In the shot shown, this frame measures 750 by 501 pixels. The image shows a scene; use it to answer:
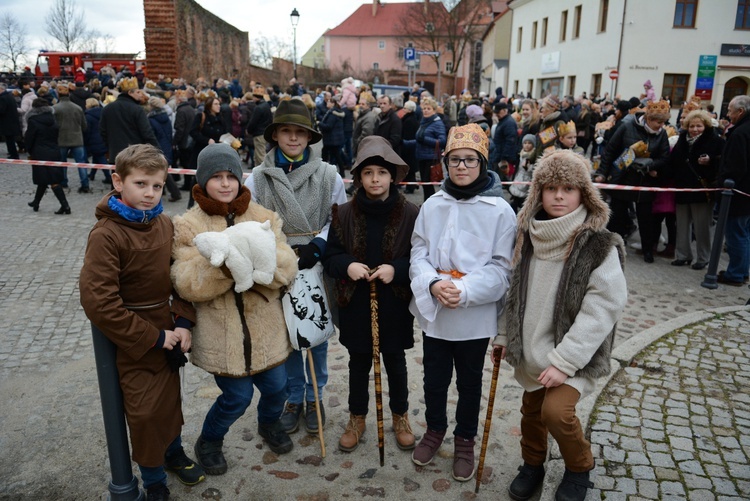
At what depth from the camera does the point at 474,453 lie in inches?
138

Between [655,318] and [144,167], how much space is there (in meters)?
5.27

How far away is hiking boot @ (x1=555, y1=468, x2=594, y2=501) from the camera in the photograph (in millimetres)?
2963

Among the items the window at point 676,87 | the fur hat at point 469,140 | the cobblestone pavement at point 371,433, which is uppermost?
the window at point 676,87

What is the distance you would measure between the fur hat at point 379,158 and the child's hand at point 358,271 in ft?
1.78

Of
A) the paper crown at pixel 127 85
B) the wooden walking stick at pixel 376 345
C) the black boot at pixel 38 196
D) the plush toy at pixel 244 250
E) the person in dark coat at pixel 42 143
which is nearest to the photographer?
the plush toy at pixel 244 250

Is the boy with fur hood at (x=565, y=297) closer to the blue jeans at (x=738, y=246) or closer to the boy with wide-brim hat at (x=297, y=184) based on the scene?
the boy with wide-brim hat at (x=297, y=184)

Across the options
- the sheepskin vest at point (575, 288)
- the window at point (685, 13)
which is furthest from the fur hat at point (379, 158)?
the window at point (685, 13)

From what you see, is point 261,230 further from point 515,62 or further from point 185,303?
point 515,62

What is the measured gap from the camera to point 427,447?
3402 mm

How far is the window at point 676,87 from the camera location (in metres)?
28.8

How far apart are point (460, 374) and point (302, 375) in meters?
1.09

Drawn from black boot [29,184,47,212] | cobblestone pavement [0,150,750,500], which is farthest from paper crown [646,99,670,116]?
black boot [29,184,47,212]

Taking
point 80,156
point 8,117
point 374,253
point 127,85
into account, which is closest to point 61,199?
point 127,85

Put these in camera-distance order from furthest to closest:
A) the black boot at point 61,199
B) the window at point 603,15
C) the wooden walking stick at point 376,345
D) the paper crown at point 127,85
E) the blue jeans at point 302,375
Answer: the window at point 603,15
the black boot at point 61,199
the paper crown at point 127,85
the blue jeans at point 302,375
the wooden walking stick at point 376,345
